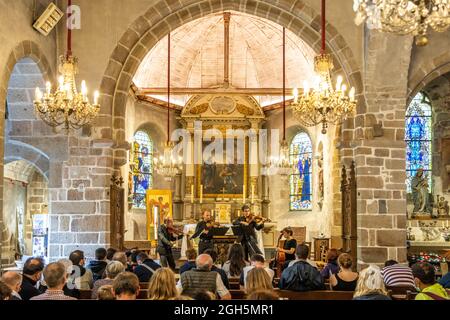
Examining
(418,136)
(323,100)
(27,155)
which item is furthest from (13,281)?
(418,136)

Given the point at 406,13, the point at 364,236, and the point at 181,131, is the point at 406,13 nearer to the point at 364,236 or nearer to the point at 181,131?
the point at 364,236

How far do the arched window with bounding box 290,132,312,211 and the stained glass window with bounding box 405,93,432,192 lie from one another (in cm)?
471

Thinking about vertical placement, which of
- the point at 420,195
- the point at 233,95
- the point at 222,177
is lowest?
the point at 420,195

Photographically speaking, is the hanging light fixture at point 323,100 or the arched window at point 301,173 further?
the arched window at point 301,173

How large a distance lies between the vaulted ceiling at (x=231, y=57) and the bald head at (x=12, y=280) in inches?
599

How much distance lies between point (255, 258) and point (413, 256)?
8.55 m

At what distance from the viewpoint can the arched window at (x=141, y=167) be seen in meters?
21.8

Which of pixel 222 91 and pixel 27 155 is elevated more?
pixel 222 91

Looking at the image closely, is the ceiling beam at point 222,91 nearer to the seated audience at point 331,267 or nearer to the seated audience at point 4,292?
the seated audience at point 331,267

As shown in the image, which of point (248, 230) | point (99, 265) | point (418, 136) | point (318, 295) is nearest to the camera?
point (318, 295)

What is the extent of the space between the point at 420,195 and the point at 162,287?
42.4ft

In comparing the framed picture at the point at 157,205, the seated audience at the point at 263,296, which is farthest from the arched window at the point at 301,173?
the seated audience at the point at 263,296

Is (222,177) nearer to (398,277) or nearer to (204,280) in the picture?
(398,277)

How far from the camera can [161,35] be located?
1423cm
